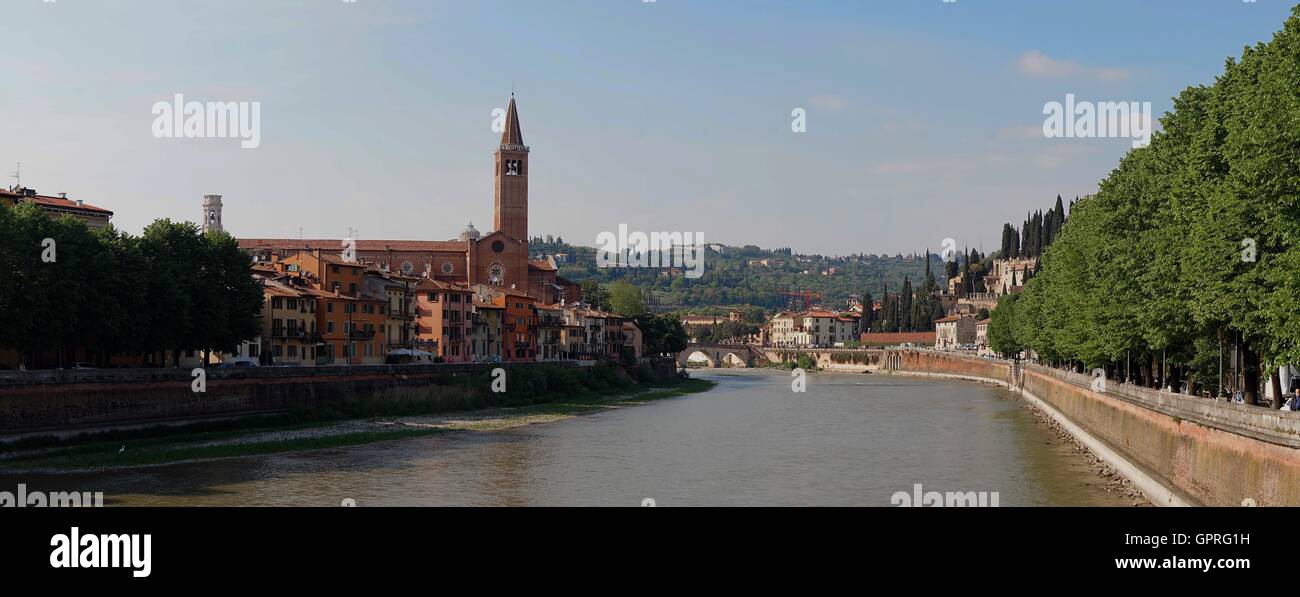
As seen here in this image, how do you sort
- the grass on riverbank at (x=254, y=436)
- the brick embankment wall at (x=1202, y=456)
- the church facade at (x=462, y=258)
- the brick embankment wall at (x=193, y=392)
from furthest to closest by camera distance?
the church facade at (x=462, y=258), the brick embankment wall at (x=193, y=392), the grass on riverbank at (x=254, y=436), the brick embankment wall at (x=1202, y=456)

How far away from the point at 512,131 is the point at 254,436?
103 m

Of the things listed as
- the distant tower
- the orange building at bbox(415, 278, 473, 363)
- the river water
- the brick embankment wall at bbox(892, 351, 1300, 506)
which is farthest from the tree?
the brick embankment wall at bbox(892, 351, 1300, 506)

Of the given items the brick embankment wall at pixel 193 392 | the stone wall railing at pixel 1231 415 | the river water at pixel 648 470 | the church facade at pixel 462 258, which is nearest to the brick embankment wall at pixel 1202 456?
the stone wall railing at pixel 1231 415

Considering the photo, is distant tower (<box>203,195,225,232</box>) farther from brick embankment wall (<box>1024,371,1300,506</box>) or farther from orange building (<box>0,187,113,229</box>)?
brick embankment wall (<box>1024,371,1300,506</box>)

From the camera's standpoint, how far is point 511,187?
485 ft

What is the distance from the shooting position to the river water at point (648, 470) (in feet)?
111

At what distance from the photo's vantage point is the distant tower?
124m

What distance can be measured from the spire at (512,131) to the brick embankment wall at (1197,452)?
10334 centimetres

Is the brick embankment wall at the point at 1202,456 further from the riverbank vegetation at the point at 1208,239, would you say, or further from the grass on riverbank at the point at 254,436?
the grass on riverbank at the point at 254,436

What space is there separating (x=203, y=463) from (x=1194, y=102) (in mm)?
34875

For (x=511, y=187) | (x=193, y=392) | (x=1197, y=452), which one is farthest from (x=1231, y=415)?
(x=511, y=187)

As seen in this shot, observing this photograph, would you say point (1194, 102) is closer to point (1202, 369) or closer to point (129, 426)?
point (1202, 369)

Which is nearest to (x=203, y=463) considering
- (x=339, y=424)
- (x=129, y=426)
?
(x=129, y=426)

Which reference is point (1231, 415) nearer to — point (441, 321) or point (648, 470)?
point (648, 470)
